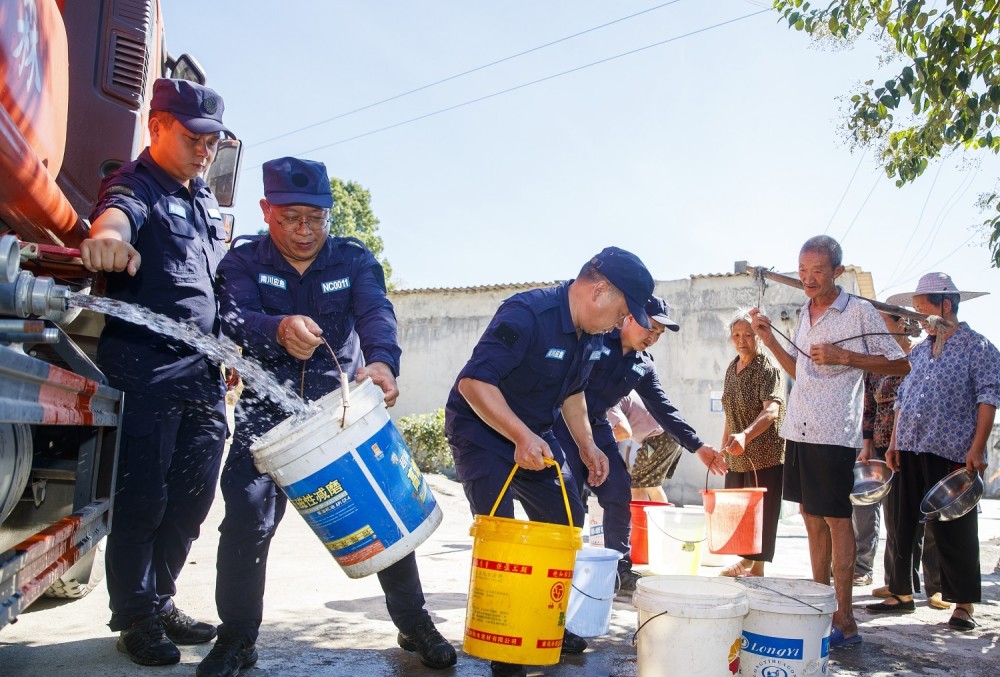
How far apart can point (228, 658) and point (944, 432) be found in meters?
4.06

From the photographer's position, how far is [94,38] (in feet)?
13.2

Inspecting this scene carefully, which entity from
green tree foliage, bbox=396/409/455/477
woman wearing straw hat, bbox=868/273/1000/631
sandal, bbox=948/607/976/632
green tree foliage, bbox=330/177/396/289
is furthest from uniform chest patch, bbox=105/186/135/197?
green tree foliage, bbox=330/177/396/289

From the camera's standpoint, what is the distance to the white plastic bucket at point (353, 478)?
2.63 m

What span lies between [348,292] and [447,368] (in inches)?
634

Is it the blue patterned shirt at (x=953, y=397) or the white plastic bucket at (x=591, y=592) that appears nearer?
the white plastic bucket at (x=591, y=592)

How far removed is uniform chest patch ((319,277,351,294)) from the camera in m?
3.34

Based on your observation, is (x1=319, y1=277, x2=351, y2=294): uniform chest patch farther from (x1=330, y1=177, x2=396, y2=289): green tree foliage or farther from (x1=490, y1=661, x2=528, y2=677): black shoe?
(x1=330, y1=177, x2=396, y2=289): green tree foliage

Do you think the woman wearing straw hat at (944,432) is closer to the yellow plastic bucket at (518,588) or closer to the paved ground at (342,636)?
the paved ground at (342,636)

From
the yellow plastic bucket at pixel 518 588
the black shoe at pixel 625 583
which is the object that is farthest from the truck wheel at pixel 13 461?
the black shoe at pixel 625 583

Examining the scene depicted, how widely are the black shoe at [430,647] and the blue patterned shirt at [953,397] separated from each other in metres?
3.22

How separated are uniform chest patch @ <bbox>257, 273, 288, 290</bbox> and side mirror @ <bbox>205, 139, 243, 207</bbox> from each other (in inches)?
73.1

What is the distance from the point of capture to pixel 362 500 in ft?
8.84

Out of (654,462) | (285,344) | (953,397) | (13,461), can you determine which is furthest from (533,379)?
(654,462)

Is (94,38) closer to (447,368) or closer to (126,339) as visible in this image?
(126,339)
